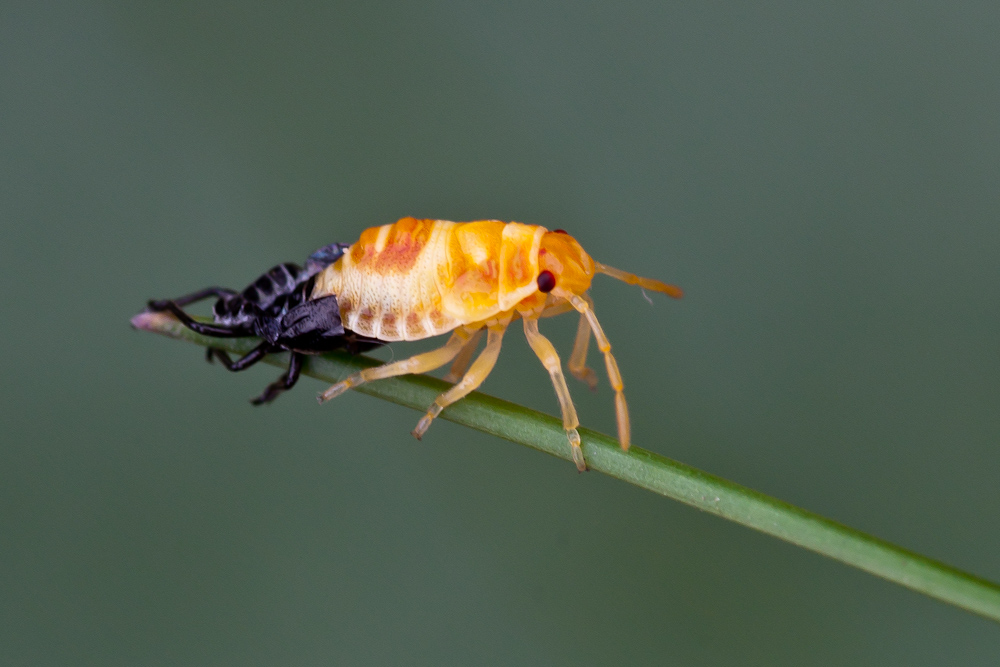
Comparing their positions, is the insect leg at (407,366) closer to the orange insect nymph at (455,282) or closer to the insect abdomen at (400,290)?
the orange insect nymph at (455,282)

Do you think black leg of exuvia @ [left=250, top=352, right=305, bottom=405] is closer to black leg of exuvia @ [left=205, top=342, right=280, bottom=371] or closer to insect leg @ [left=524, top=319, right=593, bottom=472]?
black leg of exuvia @ [left=205, top=342, right=280, bottom=371]

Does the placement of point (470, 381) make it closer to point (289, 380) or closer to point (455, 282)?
point (455, 282)

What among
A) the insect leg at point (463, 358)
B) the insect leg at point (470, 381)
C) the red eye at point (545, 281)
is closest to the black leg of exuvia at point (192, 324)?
the insect leg at point (470, 381)

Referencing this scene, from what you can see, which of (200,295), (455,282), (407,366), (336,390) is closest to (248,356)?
(336,390)

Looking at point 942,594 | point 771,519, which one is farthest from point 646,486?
point 942,594

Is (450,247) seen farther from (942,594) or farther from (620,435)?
(942,594)

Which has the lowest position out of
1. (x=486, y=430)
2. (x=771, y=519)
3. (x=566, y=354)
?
(x=566, y=354)
